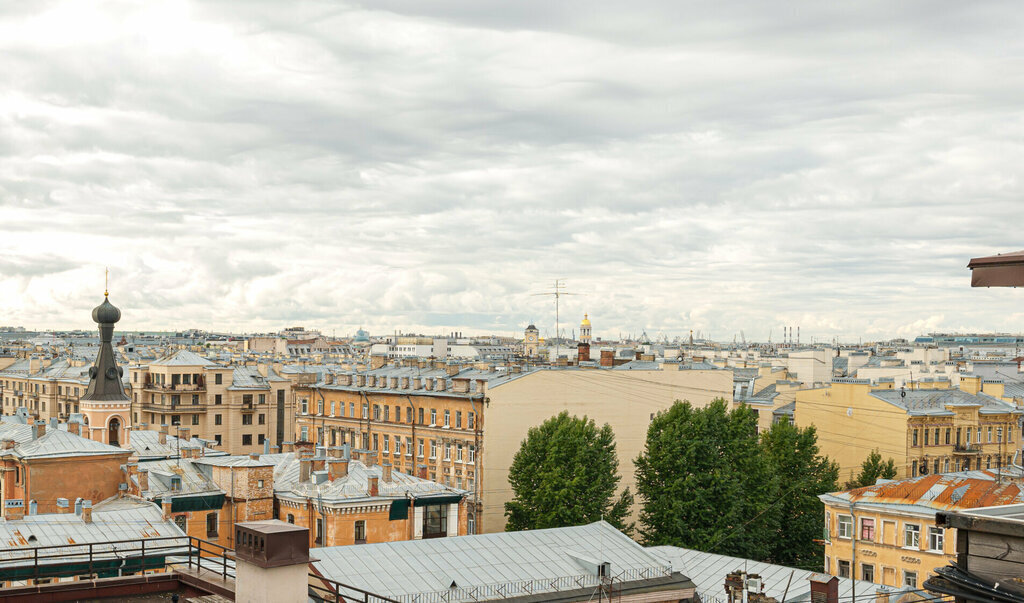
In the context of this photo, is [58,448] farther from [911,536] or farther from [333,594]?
[911,536]

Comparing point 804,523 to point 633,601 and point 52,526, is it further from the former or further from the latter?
point 52,526

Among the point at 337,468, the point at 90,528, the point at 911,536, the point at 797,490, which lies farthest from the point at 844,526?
the point at 90,528

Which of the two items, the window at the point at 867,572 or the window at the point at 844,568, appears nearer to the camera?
the window at the point at 867,572

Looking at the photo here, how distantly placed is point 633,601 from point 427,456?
33.1 m

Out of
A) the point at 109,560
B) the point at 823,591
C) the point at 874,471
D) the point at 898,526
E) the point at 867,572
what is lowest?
the point at 867,572

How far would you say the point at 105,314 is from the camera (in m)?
63.6

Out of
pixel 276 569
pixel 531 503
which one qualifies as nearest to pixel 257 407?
pixel 531 503

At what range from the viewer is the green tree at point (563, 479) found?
51.8 metres

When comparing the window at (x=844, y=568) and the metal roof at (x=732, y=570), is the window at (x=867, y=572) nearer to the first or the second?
the window at (x=844, y=568)

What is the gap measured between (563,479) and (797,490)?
14679mm

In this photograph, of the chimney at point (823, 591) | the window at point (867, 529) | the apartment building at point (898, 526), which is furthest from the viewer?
the window at point (867, 529)

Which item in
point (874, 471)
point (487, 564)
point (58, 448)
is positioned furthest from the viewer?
point (874, 471)

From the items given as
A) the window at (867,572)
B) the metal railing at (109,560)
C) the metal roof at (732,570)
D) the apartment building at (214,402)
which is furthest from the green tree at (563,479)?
the apartment building at (214,402)

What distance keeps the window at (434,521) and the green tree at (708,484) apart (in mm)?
11994
